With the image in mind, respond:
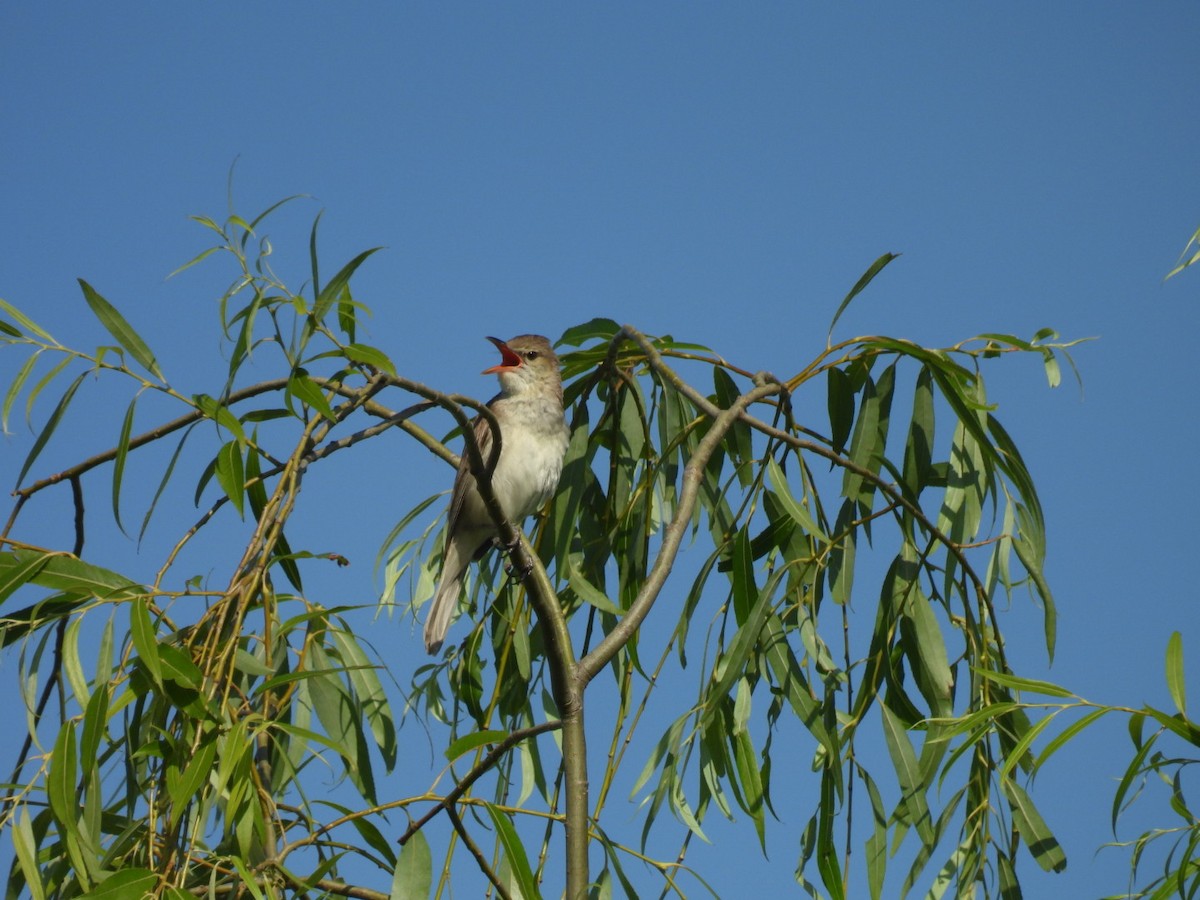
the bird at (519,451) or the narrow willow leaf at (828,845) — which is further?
the bird at (519,451)

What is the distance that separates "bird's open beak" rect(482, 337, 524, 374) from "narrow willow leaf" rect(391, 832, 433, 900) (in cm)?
250

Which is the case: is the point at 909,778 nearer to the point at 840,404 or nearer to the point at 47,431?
the point at 840,404

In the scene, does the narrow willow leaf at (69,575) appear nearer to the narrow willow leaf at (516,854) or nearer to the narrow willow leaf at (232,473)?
the narrow willow leaf at (232,473)

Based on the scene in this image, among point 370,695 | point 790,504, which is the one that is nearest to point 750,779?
point 790,504

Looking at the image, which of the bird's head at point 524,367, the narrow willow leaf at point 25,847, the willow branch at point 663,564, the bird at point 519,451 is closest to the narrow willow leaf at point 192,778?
the narrow willow leaf at point 25,847

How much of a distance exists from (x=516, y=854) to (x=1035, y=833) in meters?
1.15

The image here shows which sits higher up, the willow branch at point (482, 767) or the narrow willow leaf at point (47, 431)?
the narrow willow leaf at point (47, 431)

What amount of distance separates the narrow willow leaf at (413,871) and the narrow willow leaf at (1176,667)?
127 centimetres

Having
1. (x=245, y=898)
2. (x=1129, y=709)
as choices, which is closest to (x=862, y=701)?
(x=1129, y=709)

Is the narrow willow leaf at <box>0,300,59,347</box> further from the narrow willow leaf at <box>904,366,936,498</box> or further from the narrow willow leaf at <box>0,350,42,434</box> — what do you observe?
the narrow willow leaf at <box>904,366,936,498</box>

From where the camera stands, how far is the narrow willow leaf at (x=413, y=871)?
6.64 ft

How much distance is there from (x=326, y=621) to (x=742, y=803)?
993 mm

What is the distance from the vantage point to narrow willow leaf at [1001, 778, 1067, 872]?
8.38 ft

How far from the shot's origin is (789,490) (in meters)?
2.60
